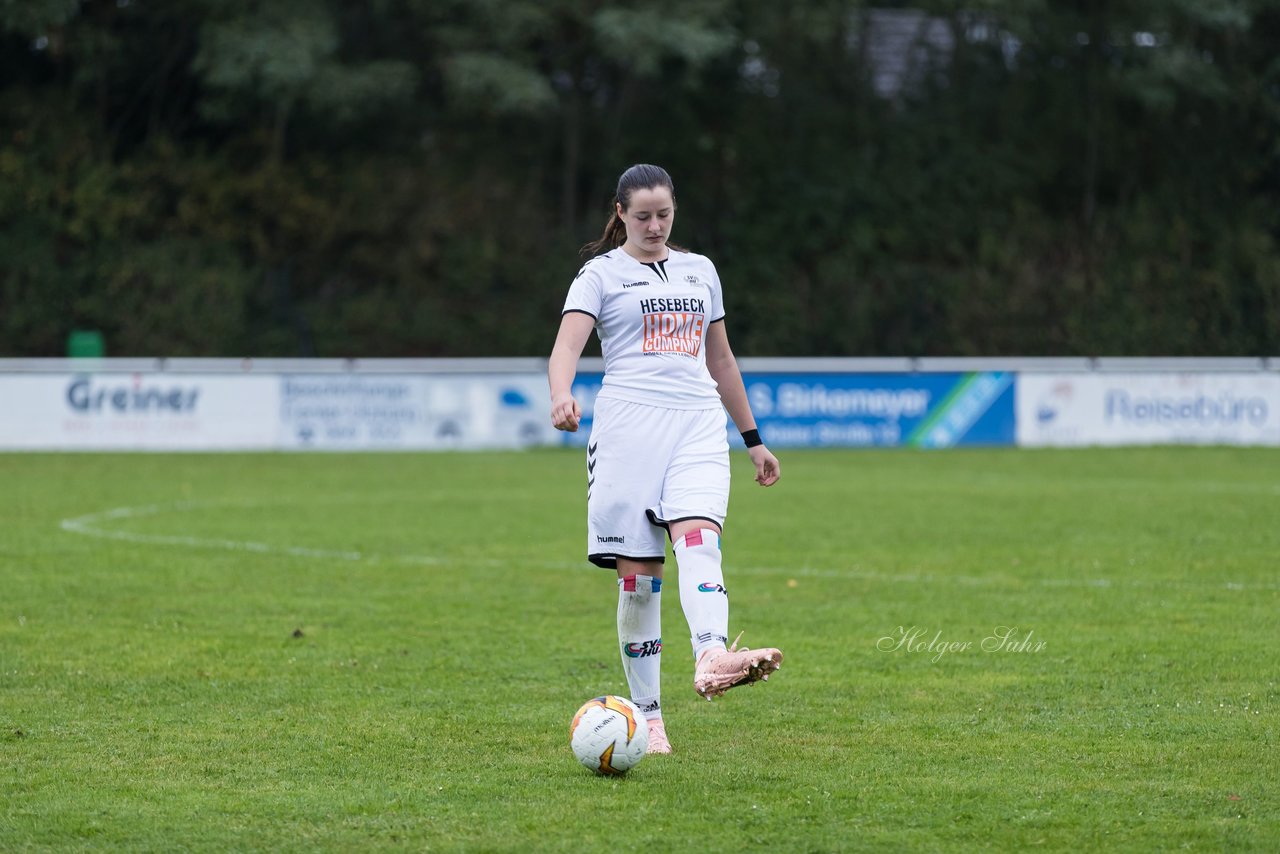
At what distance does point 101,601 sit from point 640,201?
567 cm

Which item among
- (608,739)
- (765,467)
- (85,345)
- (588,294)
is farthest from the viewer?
(85,345)

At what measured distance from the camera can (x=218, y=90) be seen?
118 feet

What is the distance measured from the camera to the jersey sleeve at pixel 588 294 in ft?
20.3

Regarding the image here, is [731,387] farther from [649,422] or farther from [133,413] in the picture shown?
[133,413]

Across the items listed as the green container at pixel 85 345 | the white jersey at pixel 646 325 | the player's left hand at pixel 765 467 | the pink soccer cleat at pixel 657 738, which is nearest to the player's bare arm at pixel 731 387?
the player's left hand at pixel 765 467

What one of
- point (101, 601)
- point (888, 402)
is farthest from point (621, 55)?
point (101, 601)

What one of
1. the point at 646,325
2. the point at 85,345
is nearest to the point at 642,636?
the point at 646,325

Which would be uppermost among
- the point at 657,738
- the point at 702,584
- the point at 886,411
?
the point at 886,411

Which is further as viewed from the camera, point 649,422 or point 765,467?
point 765,467

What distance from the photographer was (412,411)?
25156mm

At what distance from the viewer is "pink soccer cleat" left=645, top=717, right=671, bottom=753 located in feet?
20.5

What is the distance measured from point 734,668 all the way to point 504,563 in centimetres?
707

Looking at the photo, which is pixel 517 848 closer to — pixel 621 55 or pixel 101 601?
pixel 101 601

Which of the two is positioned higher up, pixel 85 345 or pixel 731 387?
pixel 85 345
